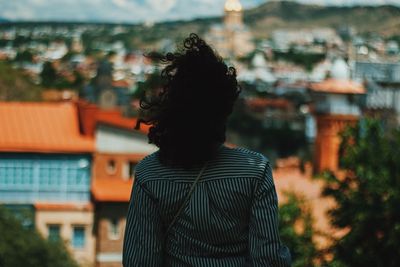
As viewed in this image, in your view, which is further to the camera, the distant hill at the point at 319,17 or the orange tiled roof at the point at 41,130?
the distant hill at the point at 319,17

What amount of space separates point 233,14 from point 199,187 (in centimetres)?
18122

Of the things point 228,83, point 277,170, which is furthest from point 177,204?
point 277,170

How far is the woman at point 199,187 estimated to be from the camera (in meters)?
2.61

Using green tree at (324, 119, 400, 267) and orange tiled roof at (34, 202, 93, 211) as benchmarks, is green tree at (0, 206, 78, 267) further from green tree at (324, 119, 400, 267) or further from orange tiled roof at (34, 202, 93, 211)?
orange tiled roof at (34, 202, 93, 211)

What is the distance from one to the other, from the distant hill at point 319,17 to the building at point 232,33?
344 cm

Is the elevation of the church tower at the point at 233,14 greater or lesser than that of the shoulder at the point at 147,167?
lesser

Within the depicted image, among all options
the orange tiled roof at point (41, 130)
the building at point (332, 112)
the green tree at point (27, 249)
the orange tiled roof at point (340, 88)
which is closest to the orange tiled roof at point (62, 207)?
the orange tiled roof at point (41, 130)

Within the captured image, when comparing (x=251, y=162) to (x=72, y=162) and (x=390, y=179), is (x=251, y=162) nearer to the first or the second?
(x=390, y=179)

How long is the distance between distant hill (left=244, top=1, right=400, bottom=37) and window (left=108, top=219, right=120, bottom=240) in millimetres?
36992

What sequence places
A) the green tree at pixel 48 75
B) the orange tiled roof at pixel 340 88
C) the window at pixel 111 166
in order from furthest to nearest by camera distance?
1. the green tree at pixel 48 75
2. the orange tiled roof at pixel 340 88
3. the window at pixel 111 166

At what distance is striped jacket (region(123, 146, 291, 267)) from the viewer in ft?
8.56

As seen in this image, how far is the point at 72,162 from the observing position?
31141 mm

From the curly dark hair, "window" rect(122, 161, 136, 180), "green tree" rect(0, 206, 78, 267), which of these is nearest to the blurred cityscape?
"window" rect(122, 161, 136, 180)

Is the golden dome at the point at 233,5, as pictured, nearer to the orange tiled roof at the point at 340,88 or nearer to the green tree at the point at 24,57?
the green tree at the point at 24,57
